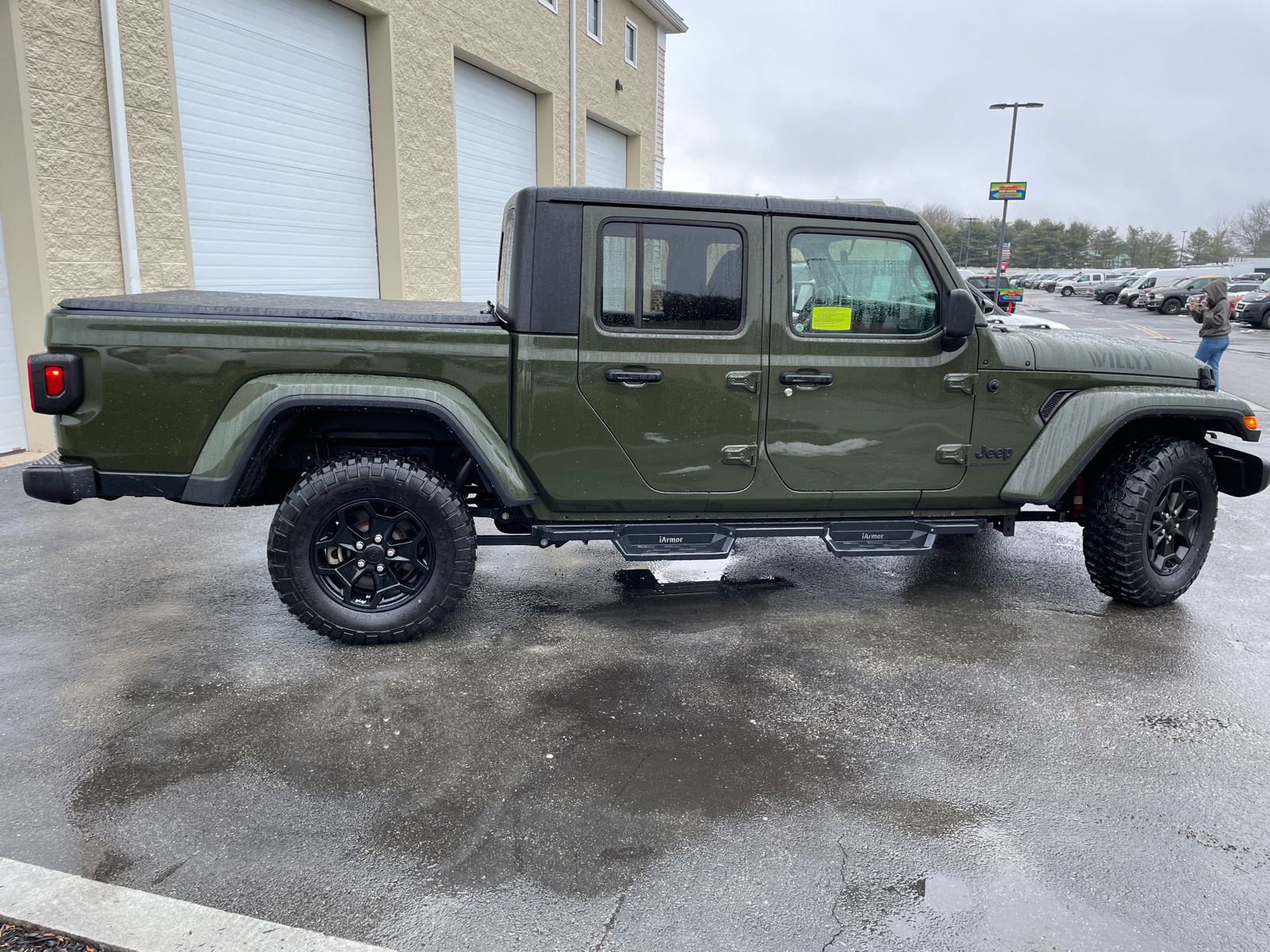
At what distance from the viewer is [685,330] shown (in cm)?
397

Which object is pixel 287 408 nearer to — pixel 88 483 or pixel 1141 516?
pixel 88 483

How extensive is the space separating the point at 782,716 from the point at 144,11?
860cm

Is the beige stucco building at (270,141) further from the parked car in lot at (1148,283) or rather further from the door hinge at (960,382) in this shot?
the parked car in lot at (1148,283)

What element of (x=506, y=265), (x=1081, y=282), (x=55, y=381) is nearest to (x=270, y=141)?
(x=506, y=265)

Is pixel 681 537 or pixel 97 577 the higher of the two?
pixel 681 537

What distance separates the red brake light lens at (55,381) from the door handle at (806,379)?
10.0ft

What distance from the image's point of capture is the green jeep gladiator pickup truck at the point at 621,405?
3.62m

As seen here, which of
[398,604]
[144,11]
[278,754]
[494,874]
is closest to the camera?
[494,874]

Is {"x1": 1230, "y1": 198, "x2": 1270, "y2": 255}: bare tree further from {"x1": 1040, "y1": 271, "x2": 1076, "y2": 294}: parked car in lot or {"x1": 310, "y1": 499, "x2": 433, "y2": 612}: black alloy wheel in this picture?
{"x1": 310, "y1": 499, "x2": 433, "y2": 612}: black alloy wheel

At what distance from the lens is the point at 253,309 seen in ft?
12.0

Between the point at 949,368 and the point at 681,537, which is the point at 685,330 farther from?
the point at 949,368

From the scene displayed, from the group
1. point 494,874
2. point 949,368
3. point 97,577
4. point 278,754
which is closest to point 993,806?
point 494,874

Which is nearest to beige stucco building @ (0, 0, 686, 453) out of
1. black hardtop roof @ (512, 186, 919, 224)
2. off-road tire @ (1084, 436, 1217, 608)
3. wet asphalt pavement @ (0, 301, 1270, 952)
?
wet asphalt pavement @ (0, 301, 1270, 952)

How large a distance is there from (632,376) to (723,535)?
916 millimetres
